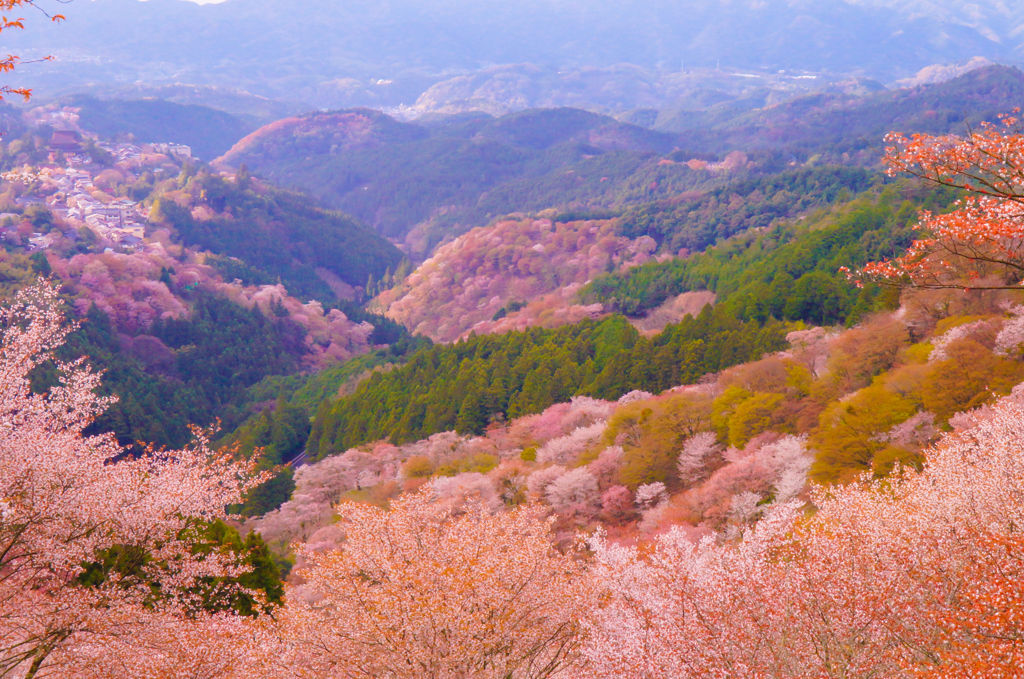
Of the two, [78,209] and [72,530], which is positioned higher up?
[72,530]

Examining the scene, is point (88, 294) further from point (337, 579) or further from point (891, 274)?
point (891, 274)

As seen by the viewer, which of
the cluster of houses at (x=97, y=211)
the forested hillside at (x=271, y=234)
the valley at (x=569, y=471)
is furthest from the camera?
the forested hillside at (x=271, y=234)

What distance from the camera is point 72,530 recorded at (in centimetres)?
1426

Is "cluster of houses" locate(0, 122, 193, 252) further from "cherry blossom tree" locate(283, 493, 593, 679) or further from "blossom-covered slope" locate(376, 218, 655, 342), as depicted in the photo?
"cherry blossom tree" locate(283, 493, 593, 679)

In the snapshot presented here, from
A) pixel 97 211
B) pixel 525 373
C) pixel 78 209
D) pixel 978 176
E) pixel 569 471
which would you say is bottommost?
pixel 525 373

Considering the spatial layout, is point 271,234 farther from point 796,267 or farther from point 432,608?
point 432,608

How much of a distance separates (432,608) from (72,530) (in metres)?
7.81

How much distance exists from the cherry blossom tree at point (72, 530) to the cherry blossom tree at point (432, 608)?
3275 mm

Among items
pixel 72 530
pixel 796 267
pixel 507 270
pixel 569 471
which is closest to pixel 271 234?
pixel 507 270

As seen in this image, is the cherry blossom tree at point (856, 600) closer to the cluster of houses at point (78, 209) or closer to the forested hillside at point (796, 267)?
the forested hillside at point (796, 267)

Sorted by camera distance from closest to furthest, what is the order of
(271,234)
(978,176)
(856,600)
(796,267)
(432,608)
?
(978,176) < (856,600) < (432,608) < (796,267) < (271,234)

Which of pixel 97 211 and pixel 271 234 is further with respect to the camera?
pixel 271 234

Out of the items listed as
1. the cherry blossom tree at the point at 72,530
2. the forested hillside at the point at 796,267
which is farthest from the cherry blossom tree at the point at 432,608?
the forested hillside at the point at 796,267

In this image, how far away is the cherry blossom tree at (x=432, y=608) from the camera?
14.0m
